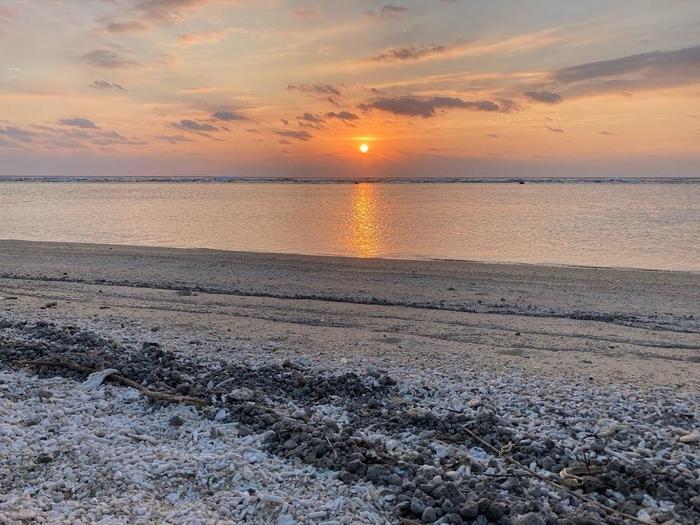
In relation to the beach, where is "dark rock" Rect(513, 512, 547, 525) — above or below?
above

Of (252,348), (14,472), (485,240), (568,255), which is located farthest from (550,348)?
(485,240)

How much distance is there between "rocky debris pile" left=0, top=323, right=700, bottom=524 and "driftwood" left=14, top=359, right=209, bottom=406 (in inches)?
2.7

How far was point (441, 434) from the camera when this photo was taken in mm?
4945

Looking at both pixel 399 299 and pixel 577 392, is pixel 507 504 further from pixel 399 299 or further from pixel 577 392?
pixel 399 299

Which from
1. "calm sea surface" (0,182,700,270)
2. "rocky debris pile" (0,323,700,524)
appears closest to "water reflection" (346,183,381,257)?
"calm sea surface" (0,182,700,270)

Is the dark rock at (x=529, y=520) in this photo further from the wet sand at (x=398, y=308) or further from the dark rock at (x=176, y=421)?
the wet sand at (x=398, y=308)

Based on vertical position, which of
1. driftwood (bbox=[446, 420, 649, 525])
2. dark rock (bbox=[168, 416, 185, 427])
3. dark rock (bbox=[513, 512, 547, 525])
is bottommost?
driftwood (bbox=[446, 420, 649, 525])

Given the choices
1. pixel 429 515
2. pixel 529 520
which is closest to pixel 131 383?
pixel 429 515

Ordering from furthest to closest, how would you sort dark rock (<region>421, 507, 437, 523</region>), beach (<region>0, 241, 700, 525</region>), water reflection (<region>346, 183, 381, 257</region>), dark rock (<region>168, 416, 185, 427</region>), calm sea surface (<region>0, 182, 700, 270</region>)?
1. water reflection (<region>346, 183, 381, 257</region>)
2. calm sea surface (<region>0, 182, 700, 270</region>)
3. dark rock (<region>168, 416, 185, 427</region>)
4. beach (<region>0, 241, 700, 525</region>)
5. dark rock (<region>421, 507, 437, 523</region>)

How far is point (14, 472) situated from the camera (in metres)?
4.09

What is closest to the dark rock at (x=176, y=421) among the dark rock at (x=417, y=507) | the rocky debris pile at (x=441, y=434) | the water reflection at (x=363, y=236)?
the rocky debris pile at (x=441, y=434)

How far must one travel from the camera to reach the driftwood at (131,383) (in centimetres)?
552

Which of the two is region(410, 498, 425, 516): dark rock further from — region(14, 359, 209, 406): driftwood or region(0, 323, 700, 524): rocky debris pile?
region(14, 359, 209, 406): driftwood

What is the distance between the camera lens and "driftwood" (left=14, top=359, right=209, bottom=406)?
552 centimetres
